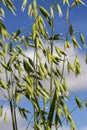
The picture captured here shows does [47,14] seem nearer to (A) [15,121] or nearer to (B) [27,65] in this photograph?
(B) [27,65]

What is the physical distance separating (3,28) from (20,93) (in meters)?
0.63

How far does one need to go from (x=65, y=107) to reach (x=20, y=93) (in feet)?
1.43

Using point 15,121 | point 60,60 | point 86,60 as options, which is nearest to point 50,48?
point 60,60

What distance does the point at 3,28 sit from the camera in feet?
12.5

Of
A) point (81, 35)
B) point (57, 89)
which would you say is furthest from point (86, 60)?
point (57, 89)

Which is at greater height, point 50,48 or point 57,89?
point 50,48

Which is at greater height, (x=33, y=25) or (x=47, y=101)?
(x=33, y=25)

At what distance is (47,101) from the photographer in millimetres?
3812

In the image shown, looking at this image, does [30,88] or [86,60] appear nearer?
[30,88]

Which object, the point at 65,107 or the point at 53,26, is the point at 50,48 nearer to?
the point at 53,26

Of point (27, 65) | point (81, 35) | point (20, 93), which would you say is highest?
point (81, 35)

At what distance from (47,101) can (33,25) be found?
0.73 meters

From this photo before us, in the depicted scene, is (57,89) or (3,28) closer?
(57,89)

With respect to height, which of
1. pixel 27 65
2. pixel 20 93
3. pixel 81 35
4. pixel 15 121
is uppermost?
pixel 81 35
